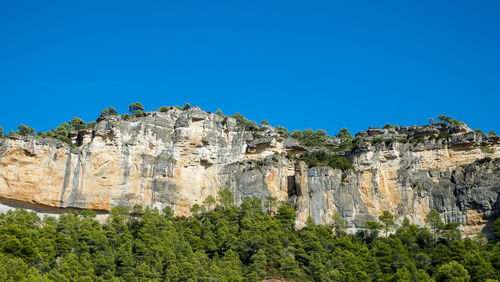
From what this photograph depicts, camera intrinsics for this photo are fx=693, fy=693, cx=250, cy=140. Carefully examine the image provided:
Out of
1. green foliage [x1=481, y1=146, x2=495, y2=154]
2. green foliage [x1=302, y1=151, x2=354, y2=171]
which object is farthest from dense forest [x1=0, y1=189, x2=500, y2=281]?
green foliage [x1=481, y1=146, x2=495, y2=154]

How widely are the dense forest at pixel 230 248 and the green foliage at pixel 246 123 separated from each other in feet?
51.9

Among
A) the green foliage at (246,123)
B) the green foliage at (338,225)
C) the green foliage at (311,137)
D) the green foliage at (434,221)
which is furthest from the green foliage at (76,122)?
the green foliage at (434,221)

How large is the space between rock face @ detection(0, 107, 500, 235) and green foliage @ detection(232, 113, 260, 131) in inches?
142

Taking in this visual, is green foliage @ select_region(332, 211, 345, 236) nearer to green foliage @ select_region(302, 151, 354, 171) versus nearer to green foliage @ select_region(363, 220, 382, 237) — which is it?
green foliage @ select_region(363, 220, 382, 237)

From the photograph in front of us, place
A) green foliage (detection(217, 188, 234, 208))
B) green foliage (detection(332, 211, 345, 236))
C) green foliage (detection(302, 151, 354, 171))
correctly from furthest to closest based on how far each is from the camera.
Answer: green foliage (detection(302, 151, 354, 171)) → green foliage (detection(217, 188, 234, 208)) → green foliage (detection(332, 211, 345, 236))

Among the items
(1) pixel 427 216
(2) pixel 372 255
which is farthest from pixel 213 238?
(1) pixel 427 216

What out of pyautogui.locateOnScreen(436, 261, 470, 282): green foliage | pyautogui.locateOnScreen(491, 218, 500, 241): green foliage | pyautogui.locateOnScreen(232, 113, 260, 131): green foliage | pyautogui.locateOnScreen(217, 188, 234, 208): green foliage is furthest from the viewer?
pyautogui.locateOnScreen(232, 113, 260, 131): green foliage

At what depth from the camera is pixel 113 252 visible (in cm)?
6844

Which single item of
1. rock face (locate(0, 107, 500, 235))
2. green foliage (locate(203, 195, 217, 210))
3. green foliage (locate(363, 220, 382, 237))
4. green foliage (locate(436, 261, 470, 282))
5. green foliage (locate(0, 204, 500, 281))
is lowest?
green foliage (locate(436, 261, 470, 282))

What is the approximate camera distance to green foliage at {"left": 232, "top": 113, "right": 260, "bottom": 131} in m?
97.8

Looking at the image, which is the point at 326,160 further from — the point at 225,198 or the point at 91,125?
the point at 91,125

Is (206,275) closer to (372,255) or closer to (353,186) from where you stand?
(372,255)

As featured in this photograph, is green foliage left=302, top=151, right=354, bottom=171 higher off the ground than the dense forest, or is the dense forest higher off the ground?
green foliage left=302, top=151, right=354, bottom=171

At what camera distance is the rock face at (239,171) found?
3142 inches
